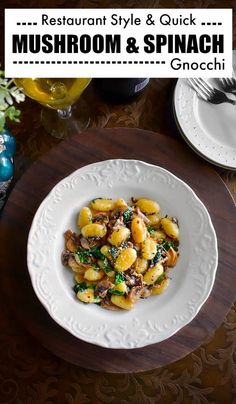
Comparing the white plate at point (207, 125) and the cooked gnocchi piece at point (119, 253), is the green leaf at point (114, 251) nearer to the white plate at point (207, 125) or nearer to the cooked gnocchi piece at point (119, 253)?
Answer: the cooked gnocchi piece at point (119, 253)

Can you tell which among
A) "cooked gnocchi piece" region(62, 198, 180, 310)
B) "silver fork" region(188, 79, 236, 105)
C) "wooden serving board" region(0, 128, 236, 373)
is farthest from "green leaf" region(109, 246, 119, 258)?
"silver fork" region(188, 79, 236, 105)

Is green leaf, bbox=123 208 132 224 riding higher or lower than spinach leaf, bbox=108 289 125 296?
higher

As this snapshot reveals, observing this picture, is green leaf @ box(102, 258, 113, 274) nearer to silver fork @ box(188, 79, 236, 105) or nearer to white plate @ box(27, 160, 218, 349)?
white plate @ box(27, 160, 218, 349)

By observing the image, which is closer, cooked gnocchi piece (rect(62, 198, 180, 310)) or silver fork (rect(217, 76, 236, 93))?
cooked gnocchi piece (rect(62, 198, 180, 310))

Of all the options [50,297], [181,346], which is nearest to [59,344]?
[50,297]

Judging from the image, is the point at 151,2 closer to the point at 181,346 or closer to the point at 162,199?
the point at 162,199

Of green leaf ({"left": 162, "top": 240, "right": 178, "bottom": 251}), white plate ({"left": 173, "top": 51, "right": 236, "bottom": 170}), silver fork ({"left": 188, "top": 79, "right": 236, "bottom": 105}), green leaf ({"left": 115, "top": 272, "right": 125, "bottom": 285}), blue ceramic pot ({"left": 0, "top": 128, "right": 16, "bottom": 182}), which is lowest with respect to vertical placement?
green leaf ({"left": 115, "top": 272, "right": 125, "bottom": 285})

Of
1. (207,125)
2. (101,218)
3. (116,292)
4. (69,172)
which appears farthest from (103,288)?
(207,125)

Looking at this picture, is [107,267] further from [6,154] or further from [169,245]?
[6,154]
